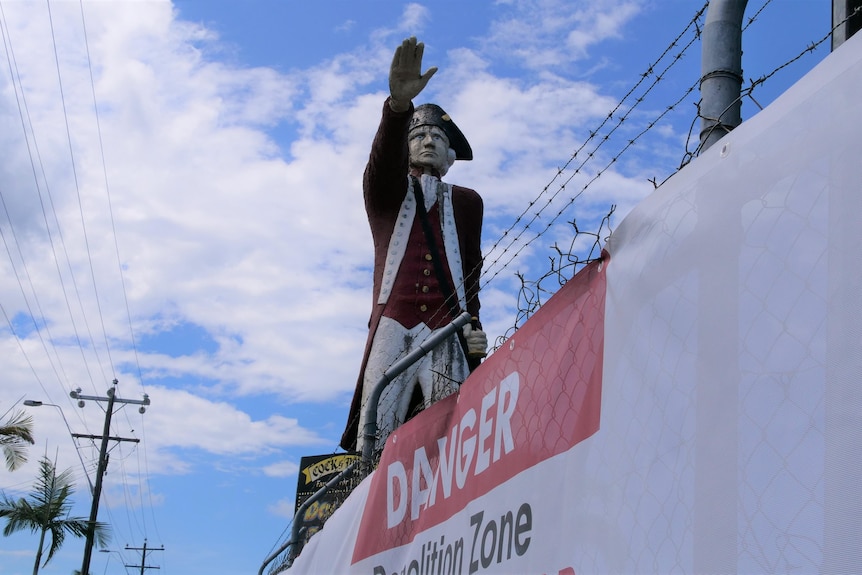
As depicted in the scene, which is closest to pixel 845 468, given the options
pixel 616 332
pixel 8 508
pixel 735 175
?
pixel 735 175

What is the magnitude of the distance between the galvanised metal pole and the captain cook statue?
3978 mm

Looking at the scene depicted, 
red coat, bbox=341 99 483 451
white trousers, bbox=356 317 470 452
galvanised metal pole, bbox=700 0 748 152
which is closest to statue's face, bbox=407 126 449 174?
red coat, bbox=341 99 483 451

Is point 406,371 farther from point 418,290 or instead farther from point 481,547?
point 481,547

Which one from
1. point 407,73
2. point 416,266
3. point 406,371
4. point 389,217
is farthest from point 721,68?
point 389,217

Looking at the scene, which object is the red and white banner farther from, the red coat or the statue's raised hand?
the red coat

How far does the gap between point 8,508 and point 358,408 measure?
1439cm

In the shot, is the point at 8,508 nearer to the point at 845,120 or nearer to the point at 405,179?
the point at 405,179

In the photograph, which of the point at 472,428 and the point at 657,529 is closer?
the point at 657,529

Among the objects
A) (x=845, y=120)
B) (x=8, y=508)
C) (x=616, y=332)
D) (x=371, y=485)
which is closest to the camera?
(x=845, y=120)

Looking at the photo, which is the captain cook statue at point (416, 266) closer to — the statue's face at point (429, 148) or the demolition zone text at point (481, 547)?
the statue's face at point (429, 148)

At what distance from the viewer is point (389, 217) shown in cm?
793

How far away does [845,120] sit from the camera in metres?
2.00

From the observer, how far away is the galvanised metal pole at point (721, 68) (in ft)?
9.39

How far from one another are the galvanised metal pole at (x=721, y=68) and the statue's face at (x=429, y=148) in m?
5.41
